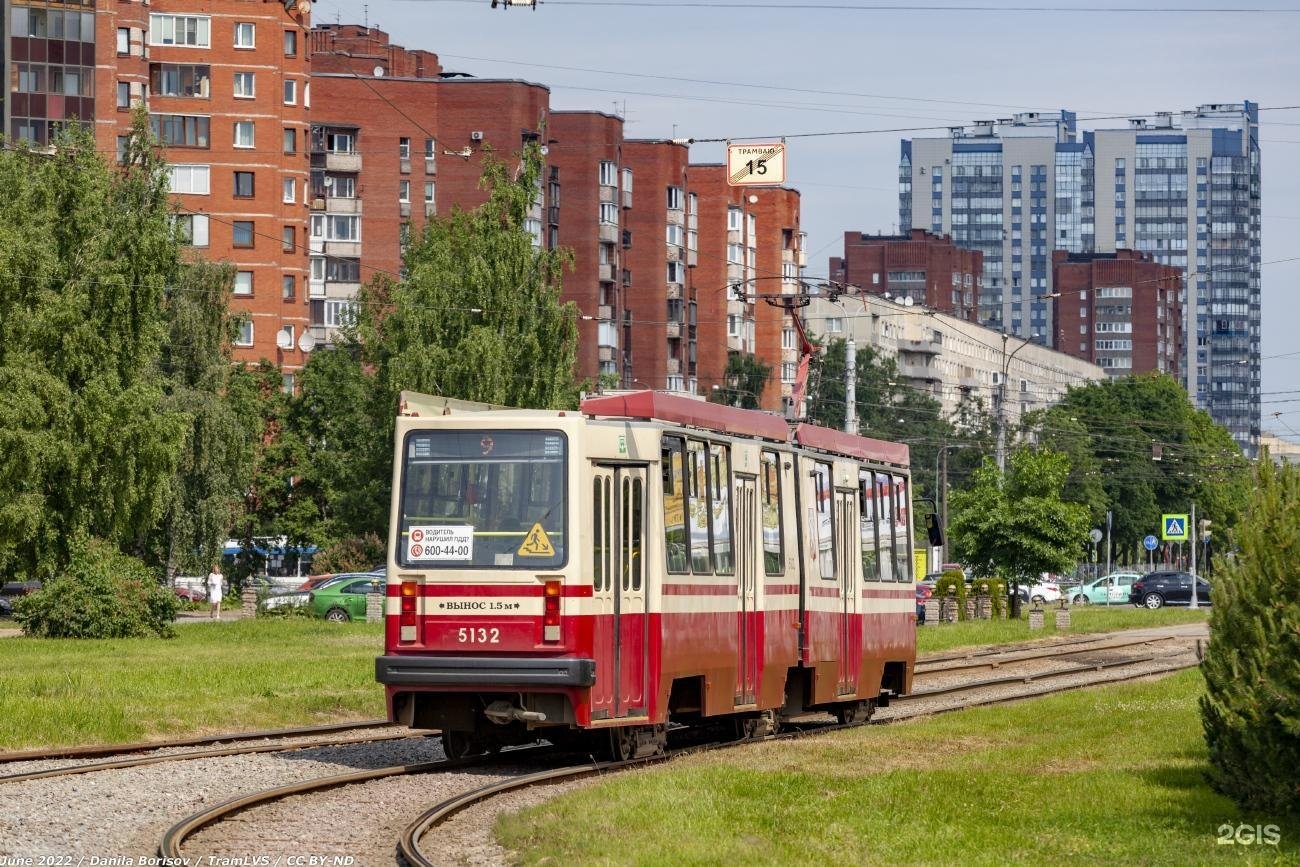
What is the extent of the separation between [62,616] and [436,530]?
1066 inches

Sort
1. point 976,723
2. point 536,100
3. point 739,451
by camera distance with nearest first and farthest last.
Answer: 1. point 739,451
2. point 976,723
3. point 536,100

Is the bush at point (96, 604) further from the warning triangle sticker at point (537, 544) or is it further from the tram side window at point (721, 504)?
the warning triangle sticker at point (537, 544)

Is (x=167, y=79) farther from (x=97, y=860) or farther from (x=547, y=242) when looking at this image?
(x=97, y=860)

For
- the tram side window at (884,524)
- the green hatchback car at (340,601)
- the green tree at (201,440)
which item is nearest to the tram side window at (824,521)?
the tram side window at (884,524)

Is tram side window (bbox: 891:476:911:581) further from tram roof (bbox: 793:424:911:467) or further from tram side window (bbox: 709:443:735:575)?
tram side window (bbox: 709:443:735:575)

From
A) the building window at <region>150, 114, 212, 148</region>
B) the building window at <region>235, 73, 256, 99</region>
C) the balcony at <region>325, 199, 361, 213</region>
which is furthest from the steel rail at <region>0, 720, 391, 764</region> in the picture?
the balcony at <region>325, 199, 361, 213</region>

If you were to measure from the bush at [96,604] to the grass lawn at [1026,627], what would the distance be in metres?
15.8

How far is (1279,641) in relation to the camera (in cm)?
1304

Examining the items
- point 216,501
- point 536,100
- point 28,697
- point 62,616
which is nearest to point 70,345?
point 62,616

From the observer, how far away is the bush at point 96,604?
1679 inches

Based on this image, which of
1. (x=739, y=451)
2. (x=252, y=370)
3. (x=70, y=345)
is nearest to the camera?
(x=739, y=451)

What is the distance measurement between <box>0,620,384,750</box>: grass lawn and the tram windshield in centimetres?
494

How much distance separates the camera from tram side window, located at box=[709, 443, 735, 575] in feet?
64.3

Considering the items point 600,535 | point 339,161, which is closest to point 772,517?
point 600,535
